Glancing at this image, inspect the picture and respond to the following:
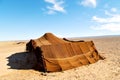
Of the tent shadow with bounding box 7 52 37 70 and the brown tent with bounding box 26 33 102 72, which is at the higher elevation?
the brown tent with bounding box 26 33 102 72

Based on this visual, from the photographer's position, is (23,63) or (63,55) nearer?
(63,55)

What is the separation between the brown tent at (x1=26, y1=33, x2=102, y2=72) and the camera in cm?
1672

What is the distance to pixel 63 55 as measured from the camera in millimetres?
17875

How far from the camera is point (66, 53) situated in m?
18.2

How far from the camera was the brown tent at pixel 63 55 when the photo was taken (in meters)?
16.7

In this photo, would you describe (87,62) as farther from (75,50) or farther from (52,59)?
(52,59)

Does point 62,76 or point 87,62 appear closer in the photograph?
point 62,76

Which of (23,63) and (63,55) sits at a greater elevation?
Result: (63,55)

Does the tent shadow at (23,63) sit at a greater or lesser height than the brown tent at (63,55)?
lesser

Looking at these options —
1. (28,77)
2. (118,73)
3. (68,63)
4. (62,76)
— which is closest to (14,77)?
(28,77)

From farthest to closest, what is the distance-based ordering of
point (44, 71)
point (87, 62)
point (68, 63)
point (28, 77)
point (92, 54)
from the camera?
1. point (92, 54)
2. point (87, 62)
3. point (68, 63)
4. point (44, 71)
5. point (28, 77)

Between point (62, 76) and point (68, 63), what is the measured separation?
2651mm

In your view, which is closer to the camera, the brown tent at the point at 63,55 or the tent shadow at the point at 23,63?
the brown tent at the point at 63,55

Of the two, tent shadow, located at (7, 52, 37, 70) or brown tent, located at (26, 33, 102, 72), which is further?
tent shadow, located at (7, 52, 37, 70)
